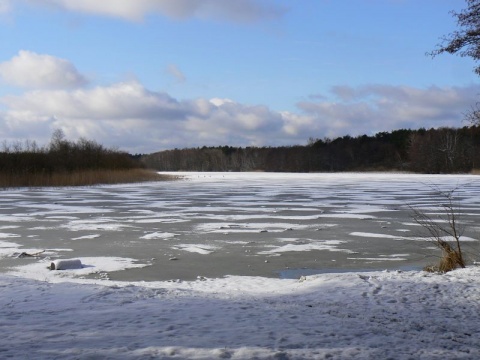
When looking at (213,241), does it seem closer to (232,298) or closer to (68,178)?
(232,298)

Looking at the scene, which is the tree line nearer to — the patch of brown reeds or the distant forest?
the patch of brown reeds

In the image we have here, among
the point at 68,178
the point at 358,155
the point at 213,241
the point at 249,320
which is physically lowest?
the point at 213,241

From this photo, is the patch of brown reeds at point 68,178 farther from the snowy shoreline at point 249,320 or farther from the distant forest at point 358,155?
the distant forest at point 358,155

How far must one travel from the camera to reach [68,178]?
28984mm

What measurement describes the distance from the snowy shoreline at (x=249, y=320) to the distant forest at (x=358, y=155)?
6848 centimetres

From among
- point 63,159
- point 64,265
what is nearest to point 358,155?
point 63,159

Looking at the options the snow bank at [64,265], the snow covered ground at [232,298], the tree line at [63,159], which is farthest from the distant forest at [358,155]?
the snow bank at [64,265]

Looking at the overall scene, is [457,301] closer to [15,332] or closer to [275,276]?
[275,276]

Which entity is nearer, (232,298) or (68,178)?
(232,298)

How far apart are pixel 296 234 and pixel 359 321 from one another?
228 inches

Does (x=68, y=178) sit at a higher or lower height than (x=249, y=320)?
higher

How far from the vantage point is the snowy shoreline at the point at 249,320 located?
125 inches

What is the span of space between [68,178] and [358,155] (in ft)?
262

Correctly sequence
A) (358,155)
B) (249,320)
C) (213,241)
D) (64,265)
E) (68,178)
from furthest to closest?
(358,155) < (68,178) < (213,241) < (64,265) < (249,320)
